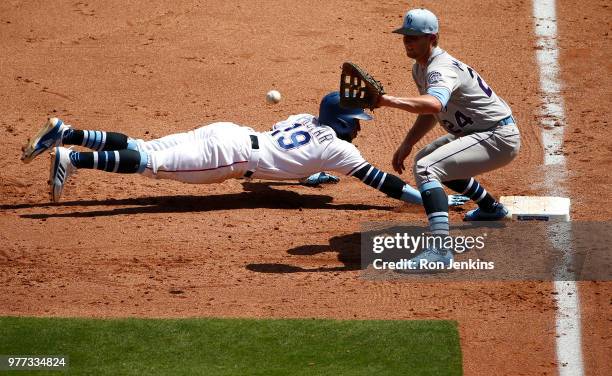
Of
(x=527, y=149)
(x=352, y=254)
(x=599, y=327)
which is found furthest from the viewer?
(x=527, y=149)

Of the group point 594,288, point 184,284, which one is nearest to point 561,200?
point 594,288

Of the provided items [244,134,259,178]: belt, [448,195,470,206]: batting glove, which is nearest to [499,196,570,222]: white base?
[448,195,470,206]: batting glove

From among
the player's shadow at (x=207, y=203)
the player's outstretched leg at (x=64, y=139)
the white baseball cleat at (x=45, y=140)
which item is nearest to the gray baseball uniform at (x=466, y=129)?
the player's shadow at (x=207, y=203)

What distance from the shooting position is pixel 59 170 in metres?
9.66

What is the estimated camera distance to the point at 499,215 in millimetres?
9727

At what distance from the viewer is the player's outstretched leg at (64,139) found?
32.3 feet

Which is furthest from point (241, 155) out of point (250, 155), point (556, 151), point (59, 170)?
point (556, 151)

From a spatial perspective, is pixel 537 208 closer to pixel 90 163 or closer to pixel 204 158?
pixel 204 158

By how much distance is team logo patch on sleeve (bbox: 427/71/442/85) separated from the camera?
28.4 feet

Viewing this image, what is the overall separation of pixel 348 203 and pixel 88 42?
417 centimetres

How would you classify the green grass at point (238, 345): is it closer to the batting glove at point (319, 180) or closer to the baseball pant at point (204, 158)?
the baseball pant at point (204, 158)

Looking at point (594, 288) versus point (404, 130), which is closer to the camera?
point (594, 288)

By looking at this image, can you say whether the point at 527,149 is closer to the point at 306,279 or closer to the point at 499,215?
the point at 499,215

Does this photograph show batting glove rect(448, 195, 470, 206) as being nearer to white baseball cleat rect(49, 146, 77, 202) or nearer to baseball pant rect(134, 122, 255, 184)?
baseball pant rect(134, 122, 255, 184)
